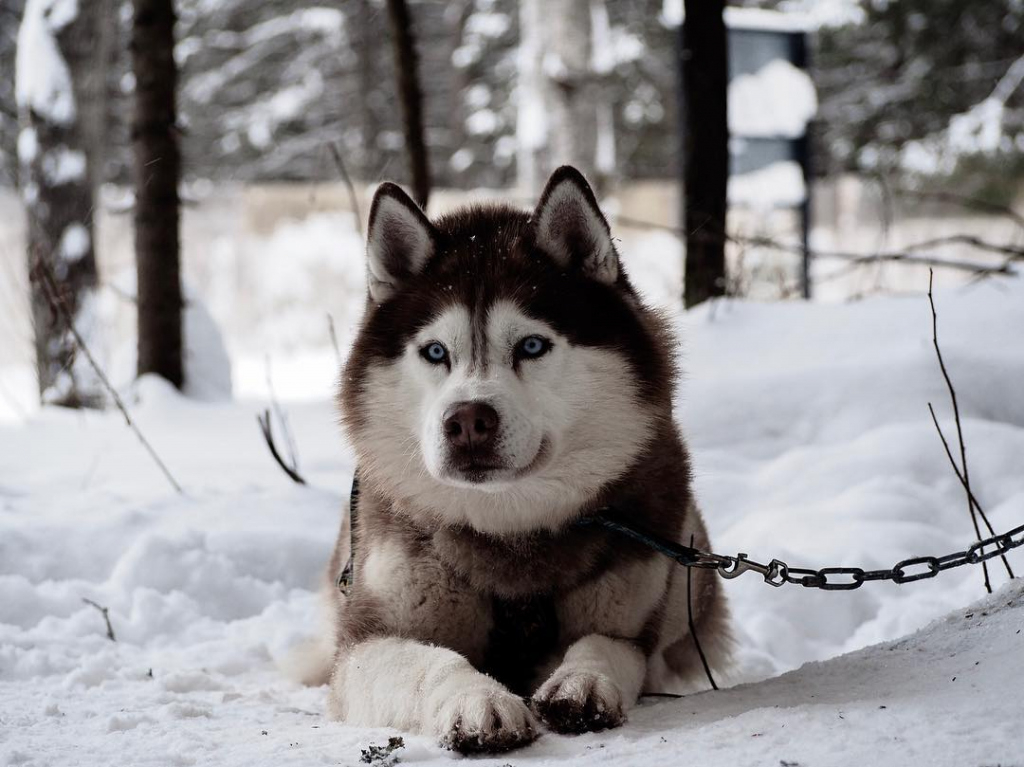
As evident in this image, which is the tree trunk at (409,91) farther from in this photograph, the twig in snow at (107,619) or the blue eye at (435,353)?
the blue eye at (435,353)

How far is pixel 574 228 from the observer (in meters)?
2.54

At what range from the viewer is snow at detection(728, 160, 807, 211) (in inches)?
316

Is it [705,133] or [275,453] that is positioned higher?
[705,133]

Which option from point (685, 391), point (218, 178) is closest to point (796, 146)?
point (685, 391)

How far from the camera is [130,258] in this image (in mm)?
13203

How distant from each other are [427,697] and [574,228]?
122 centimetres

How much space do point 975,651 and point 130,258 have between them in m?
12.9

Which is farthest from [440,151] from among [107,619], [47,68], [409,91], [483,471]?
[483,471]

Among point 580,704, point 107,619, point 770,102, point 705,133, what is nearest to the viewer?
point 580,704

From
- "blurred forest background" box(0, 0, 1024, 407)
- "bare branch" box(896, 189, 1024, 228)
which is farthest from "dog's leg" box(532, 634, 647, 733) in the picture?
"bare branch" box(896, 189, 1024, 228)

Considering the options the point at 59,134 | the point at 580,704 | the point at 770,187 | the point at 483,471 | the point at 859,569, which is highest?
the point at 59,134

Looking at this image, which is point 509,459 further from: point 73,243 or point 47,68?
point 47,68

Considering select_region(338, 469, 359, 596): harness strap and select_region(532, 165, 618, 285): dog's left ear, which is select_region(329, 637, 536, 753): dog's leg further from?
select_region(532, 165, 618, 285): dog's left ear

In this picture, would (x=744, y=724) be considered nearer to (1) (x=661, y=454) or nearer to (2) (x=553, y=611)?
(2) (x=553, y=611)
